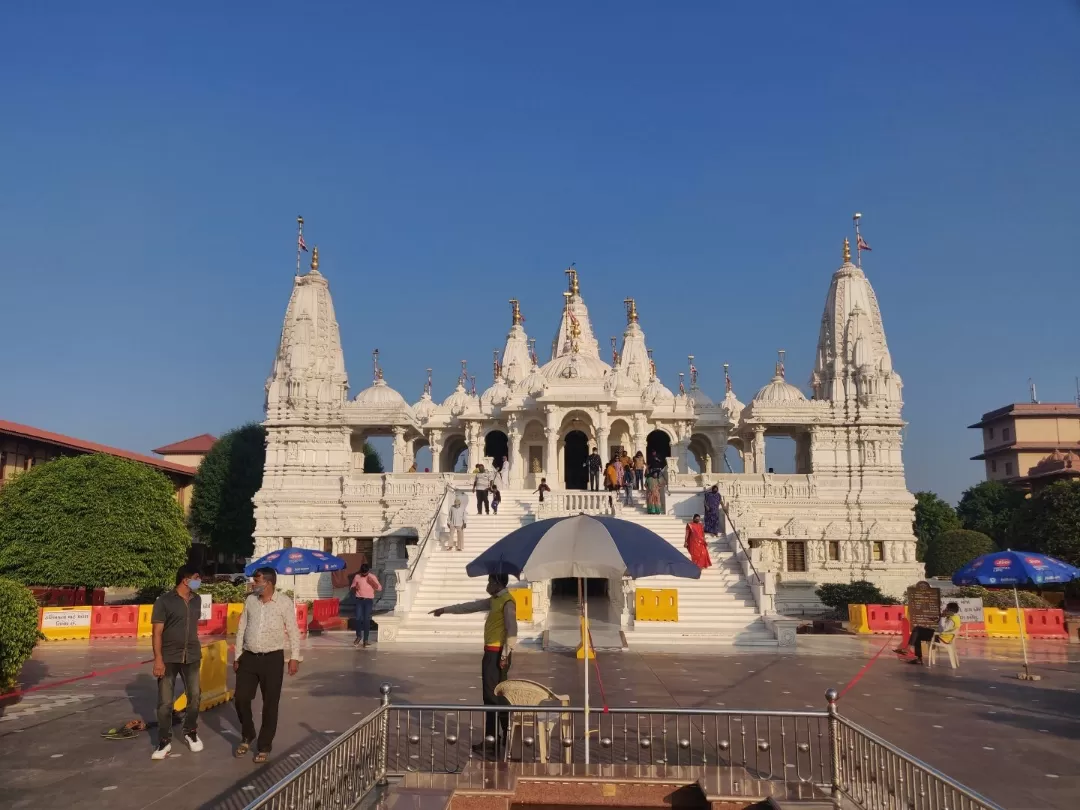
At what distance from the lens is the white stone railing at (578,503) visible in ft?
90.4

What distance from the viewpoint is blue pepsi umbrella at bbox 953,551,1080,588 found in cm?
1562

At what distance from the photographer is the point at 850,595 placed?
29141mm

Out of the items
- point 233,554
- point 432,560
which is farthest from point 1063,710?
point 233,554

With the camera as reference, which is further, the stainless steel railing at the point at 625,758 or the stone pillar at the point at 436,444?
the stone pillar at the point at 436,444

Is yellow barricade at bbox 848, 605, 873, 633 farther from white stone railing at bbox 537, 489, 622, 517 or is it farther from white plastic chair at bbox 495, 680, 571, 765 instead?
white plastic chair at bbox 495, 680, 571, 765

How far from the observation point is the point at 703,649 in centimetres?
1827

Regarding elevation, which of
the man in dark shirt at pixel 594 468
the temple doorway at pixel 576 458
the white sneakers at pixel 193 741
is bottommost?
the white sneakers at pixel 193 741

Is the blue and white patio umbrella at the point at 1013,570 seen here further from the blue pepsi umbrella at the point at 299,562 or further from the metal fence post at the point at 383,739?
the blue pepsi umbrella at the point at 299,562

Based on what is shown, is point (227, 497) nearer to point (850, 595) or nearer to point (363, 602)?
point (363, 602)

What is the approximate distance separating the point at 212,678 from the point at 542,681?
515 centimetres

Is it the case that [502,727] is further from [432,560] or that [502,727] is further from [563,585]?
[563,585]

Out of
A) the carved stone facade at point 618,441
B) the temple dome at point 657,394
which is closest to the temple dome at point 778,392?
the carved stone facade at point 618,441

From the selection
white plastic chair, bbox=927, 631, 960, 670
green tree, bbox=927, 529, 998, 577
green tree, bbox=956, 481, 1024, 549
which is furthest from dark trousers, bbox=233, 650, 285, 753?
green tree, bbox=956, 481, 1024, 549

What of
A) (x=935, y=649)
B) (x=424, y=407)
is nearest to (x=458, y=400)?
(x=424, y=407)
